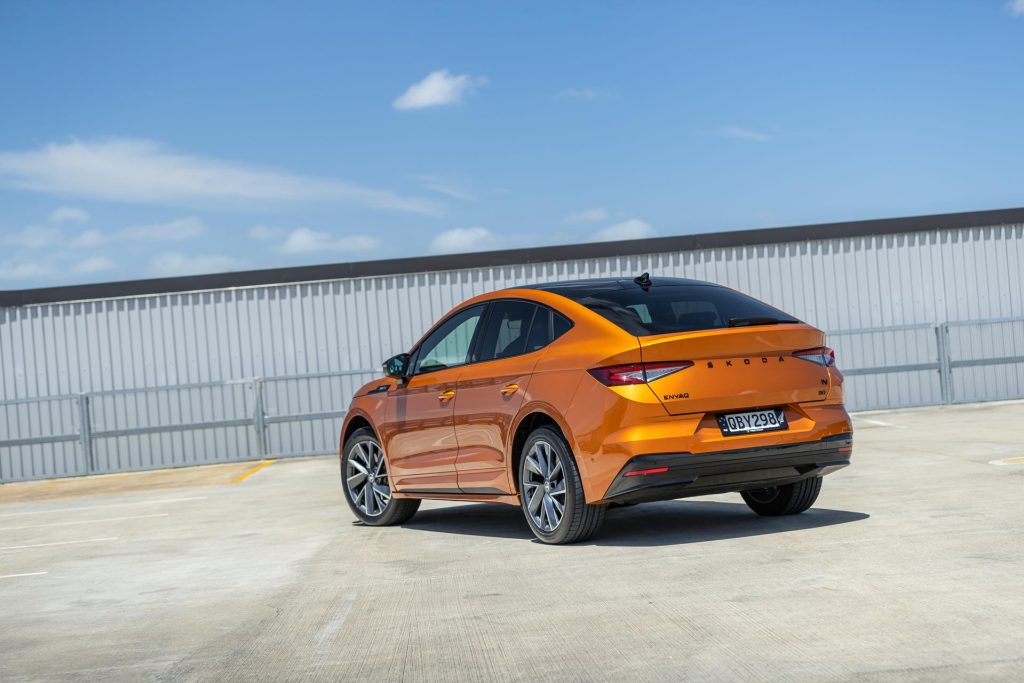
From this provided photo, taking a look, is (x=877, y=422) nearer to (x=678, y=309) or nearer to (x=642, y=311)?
(x=678, y=309)

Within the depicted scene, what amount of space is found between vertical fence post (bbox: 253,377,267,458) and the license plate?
14.7 m

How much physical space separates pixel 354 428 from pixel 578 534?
341 centimetres

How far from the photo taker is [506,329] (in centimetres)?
894

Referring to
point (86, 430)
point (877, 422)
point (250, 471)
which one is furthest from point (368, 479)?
point (86, 430)

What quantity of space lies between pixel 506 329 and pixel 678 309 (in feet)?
4.37

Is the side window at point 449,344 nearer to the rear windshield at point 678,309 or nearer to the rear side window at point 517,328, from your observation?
the rear side window at point 517,328

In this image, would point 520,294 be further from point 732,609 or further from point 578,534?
point 732,609

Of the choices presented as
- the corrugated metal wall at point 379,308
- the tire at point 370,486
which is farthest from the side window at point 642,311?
the corrugated metal wall at point 379,308

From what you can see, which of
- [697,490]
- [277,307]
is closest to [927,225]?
[277,307]

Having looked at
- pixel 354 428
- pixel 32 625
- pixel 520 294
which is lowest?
pixel 32 625

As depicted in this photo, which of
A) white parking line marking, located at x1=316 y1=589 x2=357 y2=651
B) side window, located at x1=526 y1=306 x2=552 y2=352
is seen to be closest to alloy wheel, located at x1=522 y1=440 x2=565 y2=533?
side window, located at x1=526 y1=306 x2=552 y2=352

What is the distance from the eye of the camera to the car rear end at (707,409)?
756 cm

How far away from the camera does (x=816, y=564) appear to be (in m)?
6.91

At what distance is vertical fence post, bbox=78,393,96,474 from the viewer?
845 inches
